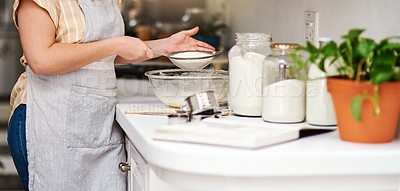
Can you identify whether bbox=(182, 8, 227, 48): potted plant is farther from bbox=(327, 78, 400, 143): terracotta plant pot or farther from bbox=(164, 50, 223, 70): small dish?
bbox=(327, 78, 400, 143): terracotta plant pot

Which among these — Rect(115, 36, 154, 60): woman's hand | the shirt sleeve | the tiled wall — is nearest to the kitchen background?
the tiled wall

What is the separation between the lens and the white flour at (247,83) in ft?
4.58

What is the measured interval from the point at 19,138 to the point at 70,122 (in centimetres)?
18

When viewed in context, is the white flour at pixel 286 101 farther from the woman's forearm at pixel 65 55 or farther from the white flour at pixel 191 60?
the woman's forearm at pixel 65 55

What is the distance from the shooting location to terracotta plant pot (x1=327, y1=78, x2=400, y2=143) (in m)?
1.03

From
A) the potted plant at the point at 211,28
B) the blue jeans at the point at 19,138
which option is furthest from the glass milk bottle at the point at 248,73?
the potted plant at the point at 211,28

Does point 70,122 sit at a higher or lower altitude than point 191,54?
lower

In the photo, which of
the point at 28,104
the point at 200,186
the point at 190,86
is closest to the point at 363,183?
the point at 200,186

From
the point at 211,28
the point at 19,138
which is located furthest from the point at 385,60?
the point at 211,28

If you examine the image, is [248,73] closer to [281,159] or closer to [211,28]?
[281,159]

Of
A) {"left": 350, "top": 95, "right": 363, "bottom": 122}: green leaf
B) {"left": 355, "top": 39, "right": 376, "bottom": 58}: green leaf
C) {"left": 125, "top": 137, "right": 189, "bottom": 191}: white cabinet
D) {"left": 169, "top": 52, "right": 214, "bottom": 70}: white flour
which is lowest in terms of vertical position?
{"left": 125, "top": 137, "right": 189, "bottom": 191}: white cabinet

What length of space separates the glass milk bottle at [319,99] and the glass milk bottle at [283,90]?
29 mm

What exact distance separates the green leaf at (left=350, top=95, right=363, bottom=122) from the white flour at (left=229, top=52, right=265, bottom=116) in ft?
1.26

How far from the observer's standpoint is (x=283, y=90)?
4.17ft
